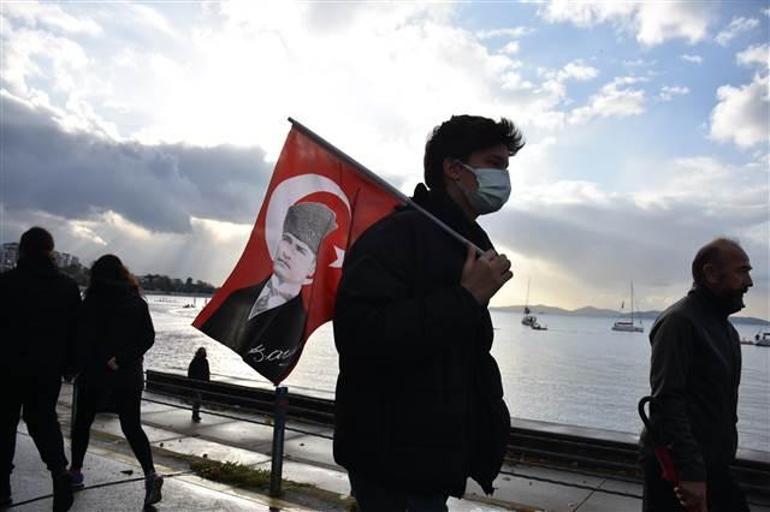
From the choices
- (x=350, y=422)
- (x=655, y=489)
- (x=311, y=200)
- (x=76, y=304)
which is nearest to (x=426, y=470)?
(x=350, y=422)

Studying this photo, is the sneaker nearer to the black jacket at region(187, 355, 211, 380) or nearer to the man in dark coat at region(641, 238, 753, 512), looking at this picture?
the man in dark coat at region(641, 238, 753, 512)

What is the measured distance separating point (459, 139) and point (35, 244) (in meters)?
3.96

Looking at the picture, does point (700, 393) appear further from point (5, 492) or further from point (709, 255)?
point (5, 492)

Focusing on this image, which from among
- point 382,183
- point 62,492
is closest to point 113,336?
point 62,492

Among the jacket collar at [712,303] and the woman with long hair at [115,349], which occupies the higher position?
the jacket collar at [712,303]

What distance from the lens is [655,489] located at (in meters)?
3.43

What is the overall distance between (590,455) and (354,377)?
23.5 ft

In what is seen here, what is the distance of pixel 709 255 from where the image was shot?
3553mm

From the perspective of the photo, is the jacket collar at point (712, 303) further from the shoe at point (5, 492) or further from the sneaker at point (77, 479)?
the shoe at point (5, 492)

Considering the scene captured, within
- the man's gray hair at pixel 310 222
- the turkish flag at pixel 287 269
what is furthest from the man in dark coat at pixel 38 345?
the man's gray hair at pixel 310 222

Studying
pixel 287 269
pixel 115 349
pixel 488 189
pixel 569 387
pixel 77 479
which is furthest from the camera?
pixel 569 387

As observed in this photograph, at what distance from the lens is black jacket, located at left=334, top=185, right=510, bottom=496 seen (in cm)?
199

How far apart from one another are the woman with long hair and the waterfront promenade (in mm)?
604

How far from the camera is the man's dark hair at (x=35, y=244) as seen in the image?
16.7 feet
